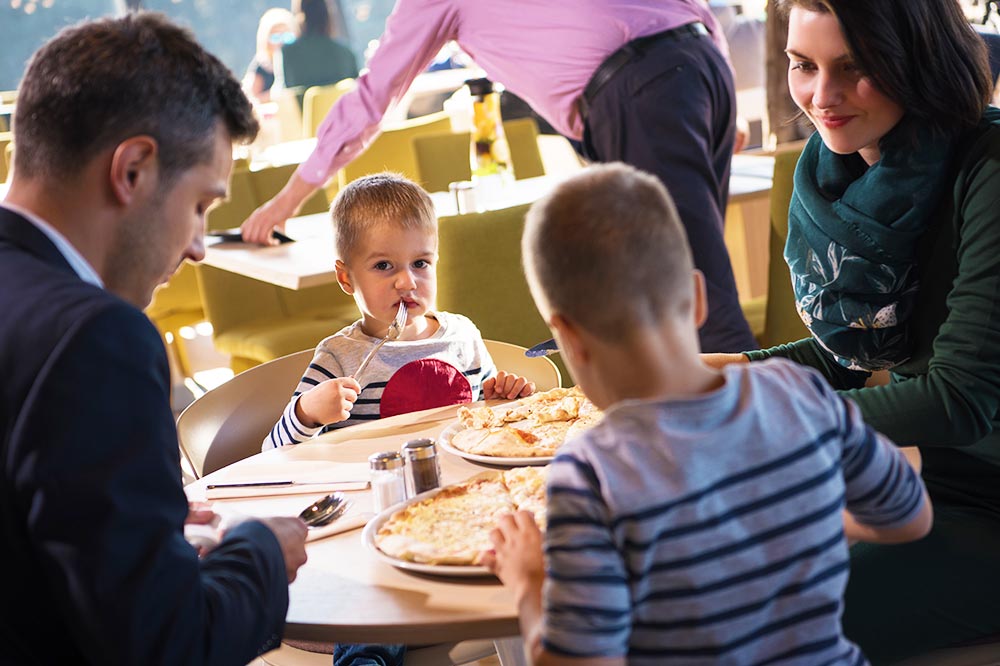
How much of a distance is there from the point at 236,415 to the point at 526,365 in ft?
1.94

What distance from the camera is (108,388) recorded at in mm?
1018

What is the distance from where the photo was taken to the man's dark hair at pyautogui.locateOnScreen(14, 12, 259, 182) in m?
1.11

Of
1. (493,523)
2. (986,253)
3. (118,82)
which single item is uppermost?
(118,82)

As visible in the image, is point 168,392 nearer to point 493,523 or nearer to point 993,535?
point 493,523

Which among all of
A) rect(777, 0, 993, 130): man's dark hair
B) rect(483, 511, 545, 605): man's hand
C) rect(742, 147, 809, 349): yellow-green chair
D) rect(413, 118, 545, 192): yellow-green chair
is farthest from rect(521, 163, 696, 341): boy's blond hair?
rect(413, 118, 545, 192): yellow-green chair

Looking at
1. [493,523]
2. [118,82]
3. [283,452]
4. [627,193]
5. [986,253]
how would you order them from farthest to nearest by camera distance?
[283,452], [986,253], [493,523], [118,82], [627,193]

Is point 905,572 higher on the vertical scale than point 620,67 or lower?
lower

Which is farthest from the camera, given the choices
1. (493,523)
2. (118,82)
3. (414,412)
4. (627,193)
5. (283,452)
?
(414,412)

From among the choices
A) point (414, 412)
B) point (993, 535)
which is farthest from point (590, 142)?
point (993, 535)

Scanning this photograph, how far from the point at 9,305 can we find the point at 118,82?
0.81ft

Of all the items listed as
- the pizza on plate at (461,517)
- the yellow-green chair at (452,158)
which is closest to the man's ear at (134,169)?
the pizza on plate at (461,517)

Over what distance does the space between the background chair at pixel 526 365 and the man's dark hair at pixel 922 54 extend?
868 millimetres

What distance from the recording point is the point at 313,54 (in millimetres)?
8516

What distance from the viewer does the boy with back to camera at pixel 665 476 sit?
3.11 ft
